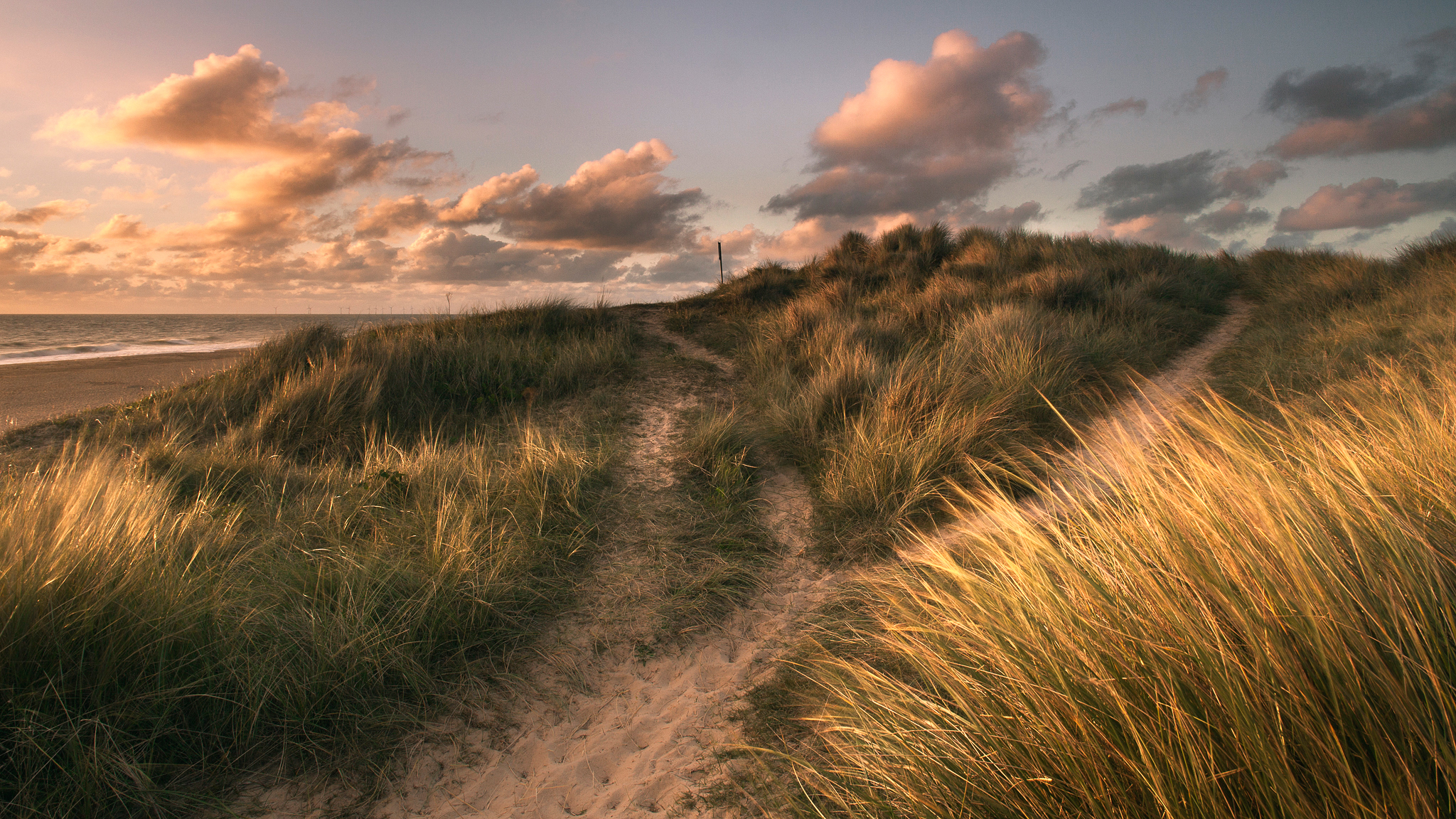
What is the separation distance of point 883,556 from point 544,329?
710 cm

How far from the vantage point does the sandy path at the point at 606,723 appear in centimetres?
238

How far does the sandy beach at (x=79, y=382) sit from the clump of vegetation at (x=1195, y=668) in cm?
932

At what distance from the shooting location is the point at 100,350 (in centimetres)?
1791

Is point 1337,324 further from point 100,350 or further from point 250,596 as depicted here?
point 100,350

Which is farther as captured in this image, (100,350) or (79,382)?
(100,350)

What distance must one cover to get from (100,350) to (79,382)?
11.4 metres

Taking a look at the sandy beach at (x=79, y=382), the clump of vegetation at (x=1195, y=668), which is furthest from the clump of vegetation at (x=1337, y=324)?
the sandy beach at (x=79, y=382)

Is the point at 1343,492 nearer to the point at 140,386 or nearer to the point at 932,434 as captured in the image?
the point at 932,434

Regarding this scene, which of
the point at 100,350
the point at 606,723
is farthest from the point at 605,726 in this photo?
the point at 100,350

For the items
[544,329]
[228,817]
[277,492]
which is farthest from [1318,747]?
[544,329]

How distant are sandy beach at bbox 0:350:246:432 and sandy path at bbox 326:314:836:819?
7.46 m

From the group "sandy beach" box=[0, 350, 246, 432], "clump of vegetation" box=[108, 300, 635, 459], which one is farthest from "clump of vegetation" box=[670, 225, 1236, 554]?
"sandy beach" box=[0, 350, 246, 432]

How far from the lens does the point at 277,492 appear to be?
4.60 metres

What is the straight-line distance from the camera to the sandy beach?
764 cm
